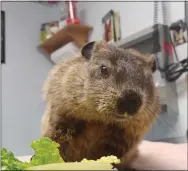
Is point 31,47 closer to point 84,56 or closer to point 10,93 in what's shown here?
point 10,93

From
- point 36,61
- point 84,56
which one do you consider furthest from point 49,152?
point 36,61

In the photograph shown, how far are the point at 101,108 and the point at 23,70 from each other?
235cm

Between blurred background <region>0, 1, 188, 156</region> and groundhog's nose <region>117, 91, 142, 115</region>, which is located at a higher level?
blurred background <region>0, 1, 188, 156</region>

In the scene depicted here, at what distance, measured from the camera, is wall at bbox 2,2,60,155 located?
9.68ft

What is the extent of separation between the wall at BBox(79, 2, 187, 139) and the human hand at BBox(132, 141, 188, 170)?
0.66ft

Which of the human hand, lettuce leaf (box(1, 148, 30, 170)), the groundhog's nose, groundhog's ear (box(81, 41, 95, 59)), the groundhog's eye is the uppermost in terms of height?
groundhog's ear (box(81, 41, 95, 59))

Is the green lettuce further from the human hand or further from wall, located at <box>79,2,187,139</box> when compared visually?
wall, located at <box>79,2,187,139</box>

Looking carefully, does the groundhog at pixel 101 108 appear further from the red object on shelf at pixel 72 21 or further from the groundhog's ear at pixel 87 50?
the red object on shelf at pixel 72 21

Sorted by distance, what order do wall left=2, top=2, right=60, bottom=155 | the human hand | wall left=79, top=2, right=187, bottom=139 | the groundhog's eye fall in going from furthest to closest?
wall left=2, top=2, right=60, bottom=155 < wall left=79, top=2, right=187, bottom=139 < the human hand < the groundhog's eye

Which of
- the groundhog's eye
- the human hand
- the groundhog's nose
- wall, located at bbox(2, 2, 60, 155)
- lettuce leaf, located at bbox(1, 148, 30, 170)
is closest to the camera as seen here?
lettuce leaf, located at bbox(1, 148, 30, 170)

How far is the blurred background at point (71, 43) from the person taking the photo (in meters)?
1.91

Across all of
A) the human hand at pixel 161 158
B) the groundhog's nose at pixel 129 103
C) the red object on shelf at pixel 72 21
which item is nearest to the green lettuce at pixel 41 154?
the groundhog's nose at pixel 129 103

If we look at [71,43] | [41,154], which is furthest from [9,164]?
[71,43]

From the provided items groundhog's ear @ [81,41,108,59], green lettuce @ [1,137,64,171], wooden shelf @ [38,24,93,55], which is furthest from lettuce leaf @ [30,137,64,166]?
wooden shelf @ [38,24,93,55]
